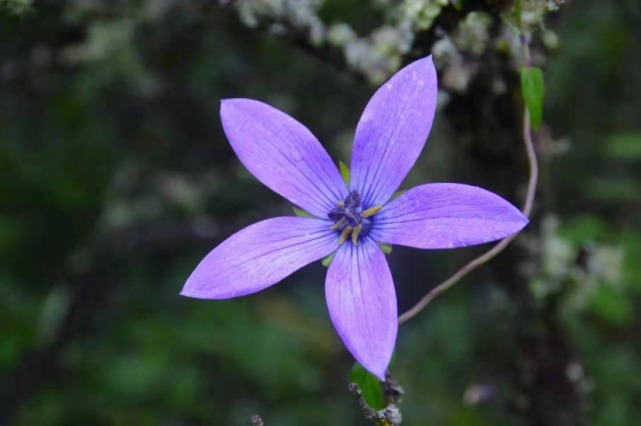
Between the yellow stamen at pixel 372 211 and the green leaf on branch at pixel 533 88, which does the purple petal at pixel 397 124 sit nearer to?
the yellow stamen at pixel 372 211

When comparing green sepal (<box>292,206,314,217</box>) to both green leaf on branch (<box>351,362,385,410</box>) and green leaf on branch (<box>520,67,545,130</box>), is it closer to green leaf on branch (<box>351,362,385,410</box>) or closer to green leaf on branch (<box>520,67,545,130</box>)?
green leaf on branch (<box>351,362,385,410</box>)

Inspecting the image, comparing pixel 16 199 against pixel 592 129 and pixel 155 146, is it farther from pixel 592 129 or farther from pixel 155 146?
pixel 592 129

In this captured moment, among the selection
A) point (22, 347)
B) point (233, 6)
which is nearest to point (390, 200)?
point (233, 6)

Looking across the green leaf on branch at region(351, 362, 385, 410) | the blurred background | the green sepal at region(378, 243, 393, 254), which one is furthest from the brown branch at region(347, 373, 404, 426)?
the blurred background

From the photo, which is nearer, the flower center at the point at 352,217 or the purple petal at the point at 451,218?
the purple petal at the point at 451,218

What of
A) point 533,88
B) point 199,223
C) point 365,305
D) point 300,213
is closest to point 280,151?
point 300,213

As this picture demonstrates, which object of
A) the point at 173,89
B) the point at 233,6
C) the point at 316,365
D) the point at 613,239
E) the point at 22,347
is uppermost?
the point at 233,6

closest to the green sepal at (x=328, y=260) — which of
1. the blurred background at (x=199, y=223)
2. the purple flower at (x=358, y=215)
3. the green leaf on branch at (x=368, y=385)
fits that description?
the purple flower at (x=358, y=215)
